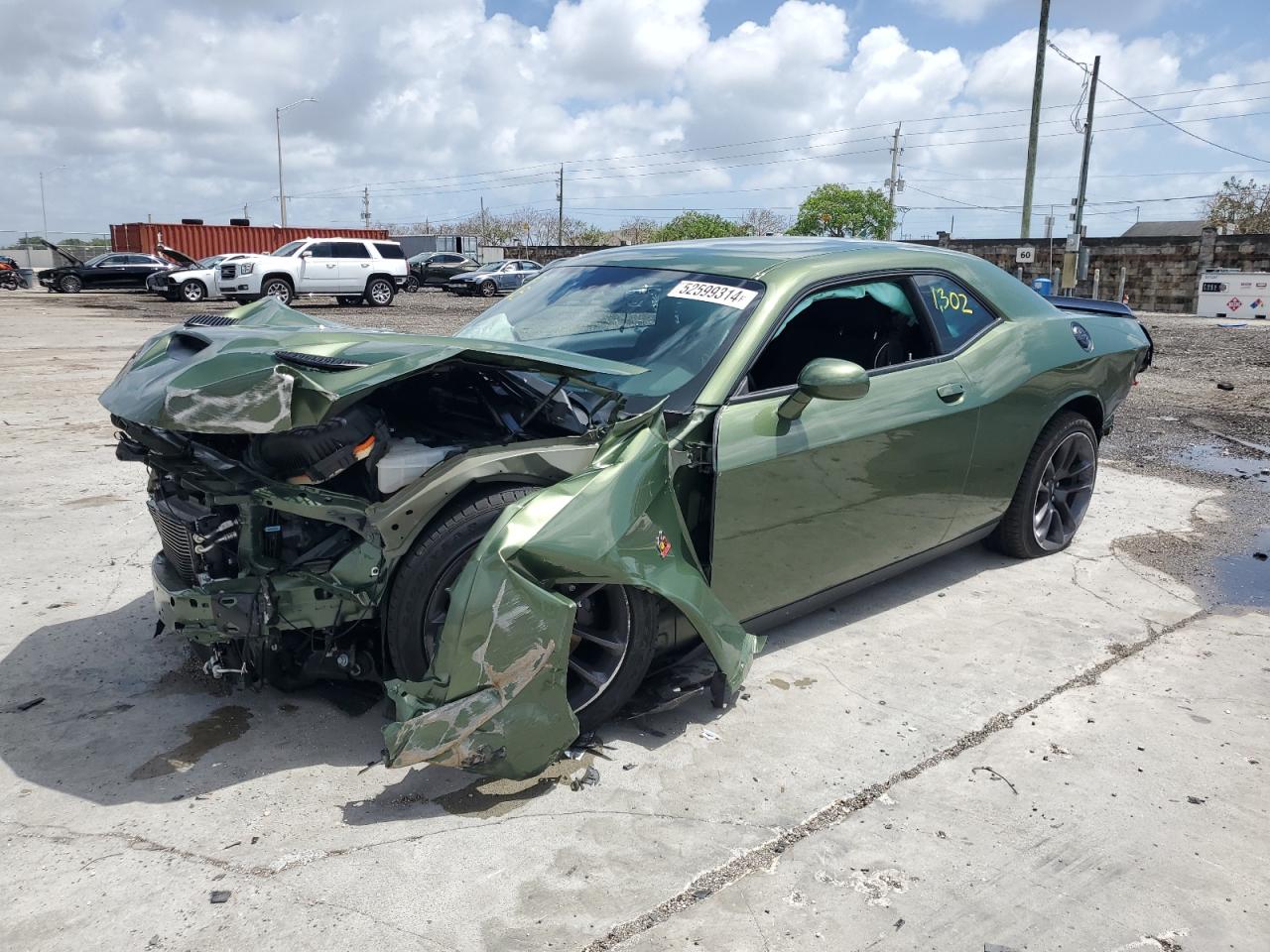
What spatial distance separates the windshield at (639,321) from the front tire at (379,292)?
73.6ft

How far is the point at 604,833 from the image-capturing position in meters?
2.64

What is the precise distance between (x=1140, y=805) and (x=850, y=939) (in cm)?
115

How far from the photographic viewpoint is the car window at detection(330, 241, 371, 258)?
24.8 m

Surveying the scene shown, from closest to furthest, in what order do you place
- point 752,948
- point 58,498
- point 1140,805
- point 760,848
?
point 752,948, point 760,848, point 1140,805, point 58,498

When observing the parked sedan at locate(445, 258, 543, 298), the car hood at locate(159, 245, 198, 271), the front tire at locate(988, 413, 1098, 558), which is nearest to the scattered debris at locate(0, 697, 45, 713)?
the front tire at locate(988, 413, 1098, 558)

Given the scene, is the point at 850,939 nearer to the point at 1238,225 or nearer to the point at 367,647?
the point at 367,647

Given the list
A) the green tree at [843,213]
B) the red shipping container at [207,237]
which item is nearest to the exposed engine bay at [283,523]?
the red shipping container at [207,237]

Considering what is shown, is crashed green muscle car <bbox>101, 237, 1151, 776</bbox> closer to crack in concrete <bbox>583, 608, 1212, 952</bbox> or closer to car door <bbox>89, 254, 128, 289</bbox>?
crack in concrete <bbox>583, 608, 1212, 952</bbox>

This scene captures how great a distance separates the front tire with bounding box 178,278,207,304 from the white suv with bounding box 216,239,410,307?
1.09 meters

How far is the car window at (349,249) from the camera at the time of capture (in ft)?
81.4

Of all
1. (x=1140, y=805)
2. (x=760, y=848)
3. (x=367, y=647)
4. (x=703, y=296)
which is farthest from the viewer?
(x=703, y=296)

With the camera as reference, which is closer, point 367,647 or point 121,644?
point 367,647

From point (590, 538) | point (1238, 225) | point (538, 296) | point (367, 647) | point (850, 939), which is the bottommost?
point (850, 939)

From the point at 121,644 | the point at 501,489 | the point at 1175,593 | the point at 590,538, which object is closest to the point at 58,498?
the point at 121,644
